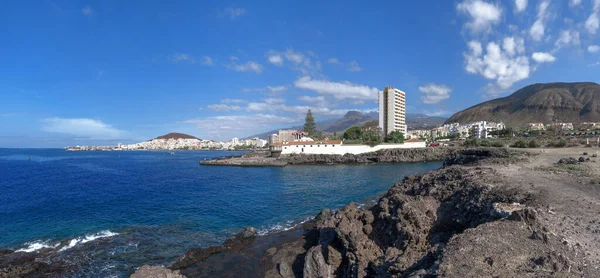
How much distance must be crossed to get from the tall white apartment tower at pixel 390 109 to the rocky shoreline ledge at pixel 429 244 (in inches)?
3306

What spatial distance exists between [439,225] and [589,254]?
460cm

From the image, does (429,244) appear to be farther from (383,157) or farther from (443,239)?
(383,157)

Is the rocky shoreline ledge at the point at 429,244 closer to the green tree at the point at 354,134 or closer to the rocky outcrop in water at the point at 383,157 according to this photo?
the rocky outcrop in water at the point at 383,157

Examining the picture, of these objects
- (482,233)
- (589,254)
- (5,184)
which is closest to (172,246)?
(482,233)

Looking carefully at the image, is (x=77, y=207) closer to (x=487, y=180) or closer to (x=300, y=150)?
(x=487, y=180)

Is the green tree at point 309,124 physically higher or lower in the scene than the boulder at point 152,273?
higher

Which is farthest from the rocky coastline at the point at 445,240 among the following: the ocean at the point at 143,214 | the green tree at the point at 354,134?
the green tree at the point at 354,134

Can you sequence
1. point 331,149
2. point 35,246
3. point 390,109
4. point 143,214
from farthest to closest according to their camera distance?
point 390,109 < point 331,149 < point 143,214 < point 35,246

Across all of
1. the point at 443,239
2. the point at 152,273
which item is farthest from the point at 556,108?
the point at 152,273

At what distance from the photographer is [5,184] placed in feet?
115

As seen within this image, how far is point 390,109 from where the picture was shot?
9731 cm

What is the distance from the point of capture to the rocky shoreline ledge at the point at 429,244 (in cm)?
583

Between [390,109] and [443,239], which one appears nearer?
[443,239]

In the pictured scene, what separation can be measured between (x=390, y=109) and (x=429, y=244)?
3662 inches
